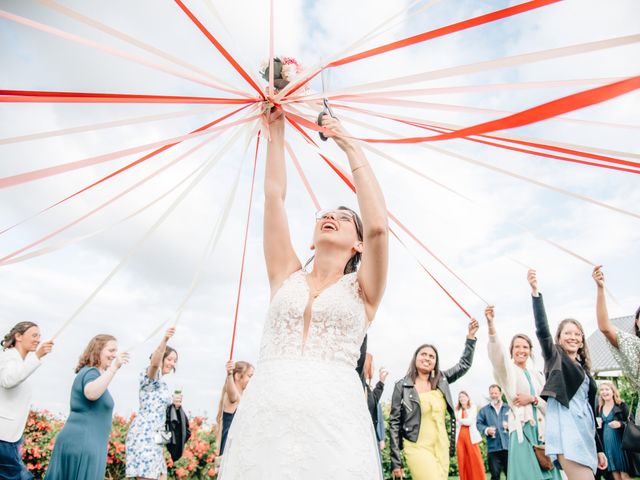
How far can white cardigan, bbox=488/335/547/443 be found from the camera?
17.5 feet

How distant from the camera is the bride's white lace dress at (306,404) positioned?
172 cm

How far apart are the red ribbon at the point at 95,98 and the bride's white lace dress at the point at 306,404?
134cm

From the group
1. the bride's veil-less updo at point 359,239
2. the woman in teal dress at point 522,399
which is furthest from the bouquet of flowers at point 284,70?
the woman in teal dress at point 522,399

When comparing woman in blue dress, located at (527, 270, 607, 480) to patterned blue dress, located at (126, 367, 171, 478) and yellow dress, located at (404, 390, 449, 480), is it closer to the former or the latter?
yellow dress, located at (404, 390, 449, 480)

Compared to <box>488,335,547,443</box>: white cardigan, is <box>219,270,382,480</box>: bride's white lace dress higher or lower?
lower

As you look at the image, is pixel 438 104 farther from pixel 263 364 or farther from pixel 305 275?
pixel 263 364

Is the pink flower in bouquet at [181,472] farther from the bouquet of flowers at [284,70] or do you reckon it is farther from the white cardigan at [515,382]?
the bouquet of flowers at [284,70]

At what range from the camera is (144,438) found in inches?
218

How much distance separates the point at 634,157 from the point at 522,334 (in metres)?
4.23

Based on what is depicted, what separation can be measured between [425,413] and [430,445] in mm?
313

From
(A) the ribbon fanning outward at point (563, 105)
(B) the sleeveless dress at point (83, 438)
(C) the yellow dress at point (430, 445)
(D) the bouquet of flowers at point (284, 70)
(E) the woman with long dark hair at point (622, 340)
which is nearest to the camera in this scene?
(A) the ribbon fanning outward at point (563, 105)

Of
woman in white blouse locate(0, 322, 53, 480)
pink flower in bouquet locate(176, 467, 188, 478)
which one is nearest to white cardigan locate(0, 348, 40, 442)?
woman in white blouse locate(0, 322, 53, 480)

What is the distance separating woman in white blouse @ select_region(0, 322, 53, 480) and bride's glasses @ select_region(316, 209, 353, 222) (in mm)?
3573

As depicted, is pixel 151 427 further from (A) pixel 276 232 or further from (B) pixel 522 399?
(A) pixel 276 232
